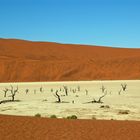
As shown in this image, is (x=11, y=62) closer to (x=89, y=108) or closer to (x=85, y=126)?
(x=89, y=108)

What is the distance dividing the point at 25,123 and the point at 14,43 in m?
126

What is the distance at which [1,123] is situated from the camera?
12336 mm

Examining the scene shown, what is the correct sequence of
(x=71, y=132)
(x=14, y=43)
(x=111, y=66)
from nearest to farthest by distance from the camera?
(x=71, y=132)
(x=111, y=66)
(x=14, y=43)

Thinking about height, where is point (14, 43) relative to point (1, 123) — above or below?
above

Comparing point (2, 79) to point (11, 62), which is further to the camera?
point (11, 62)

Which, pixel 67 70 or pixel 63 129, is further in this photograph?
pixel 67 70

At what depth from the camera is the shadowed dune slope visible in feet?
37.2

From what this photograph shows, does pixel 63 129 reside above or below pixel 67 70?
below

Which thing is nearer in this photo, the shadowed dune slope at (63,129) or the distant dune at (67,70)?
the shadowed dune slope at (63,129)

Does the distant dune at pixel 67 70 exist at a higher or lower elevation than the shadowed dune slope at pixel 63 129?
higher

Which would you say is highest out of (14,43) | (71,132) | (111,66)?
(14,43)

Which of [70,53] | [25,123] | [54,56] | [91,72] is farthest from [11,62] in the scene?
[25,123]

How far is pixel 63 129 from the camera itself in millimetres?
12086

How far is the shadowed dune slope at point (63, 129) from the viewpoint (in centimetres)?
1134
